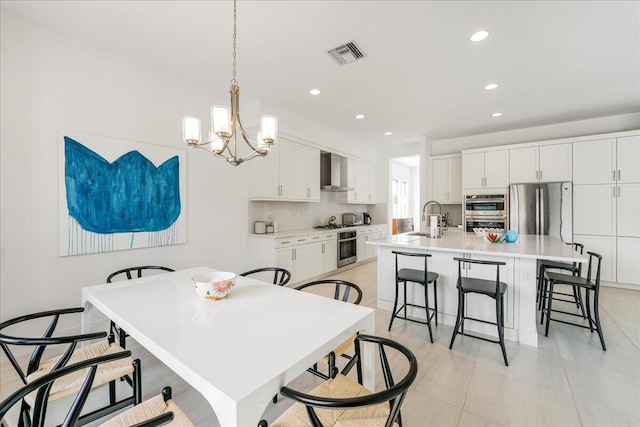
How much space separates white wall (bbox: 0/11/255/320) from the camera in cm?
232

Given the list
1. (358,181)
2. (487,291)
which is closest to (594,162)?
(487,291)

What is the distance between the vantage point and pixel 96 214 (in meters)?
2.76

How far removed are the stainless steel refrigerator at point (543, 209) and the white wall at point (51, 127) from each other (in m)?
5.10

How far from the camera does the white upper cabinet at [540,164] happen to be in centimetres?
469

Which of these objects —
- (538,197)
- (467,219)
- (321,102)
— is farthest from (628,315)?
(321,102)

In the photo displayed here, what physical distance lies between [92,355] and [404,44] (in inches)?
133

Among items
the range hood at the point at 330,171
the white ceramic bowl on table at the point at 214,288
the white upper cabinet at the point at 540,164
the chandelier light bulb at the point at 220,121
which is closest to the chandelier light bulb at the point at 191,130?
the chandelier light bulb at the point at 220,121

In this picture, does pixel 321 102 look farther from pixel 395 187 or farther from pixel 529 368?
pixel 395 187

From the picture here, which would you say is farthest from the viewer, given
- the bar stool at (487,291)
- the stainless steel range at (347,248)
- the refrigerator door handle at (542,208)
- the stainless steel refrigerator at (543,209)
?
the stainless steel range at (347,248)

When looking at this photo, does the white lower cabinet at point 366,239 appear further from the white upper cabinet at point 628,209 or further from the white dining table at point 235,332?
the white dining table at point 235,332

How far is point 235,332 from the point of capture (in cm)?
124

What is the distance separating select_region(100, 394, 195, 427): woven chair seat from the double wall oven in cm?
554

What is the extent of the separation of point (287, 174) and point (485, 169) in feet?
12.4

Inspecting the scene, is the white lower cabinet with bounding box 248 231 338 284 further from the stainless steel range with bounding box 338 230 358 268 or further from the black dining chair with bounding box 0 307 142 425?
the black dining chair with bounding box 0 307 142 425
